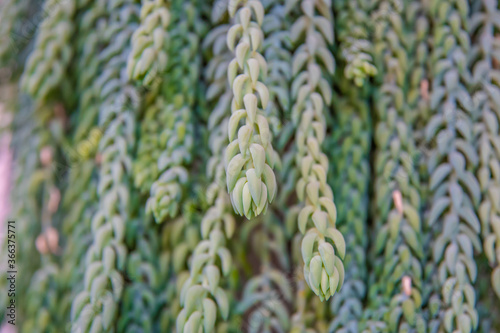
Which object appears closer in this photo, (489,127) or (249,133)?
(249,133)

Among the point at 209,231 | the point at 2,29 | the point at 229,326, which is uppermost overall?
the point at 2,29

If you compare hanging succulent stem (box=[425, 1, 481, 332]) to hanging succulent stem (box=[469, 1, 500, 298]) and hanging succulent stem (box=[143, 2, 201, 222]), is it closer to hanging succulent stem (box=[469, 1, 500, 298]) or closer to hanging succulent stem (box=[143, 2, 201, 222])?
hanging succulent stem (box=[469, 1, 500, 298])

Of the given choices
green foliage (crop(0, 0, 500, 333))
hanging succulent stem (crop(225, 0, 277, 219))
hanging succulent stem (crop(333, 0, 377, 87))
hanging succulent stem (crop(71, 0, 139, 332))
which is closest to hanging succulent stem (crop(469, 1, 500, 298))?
green foliage (crop(0, 0, 500, 333))

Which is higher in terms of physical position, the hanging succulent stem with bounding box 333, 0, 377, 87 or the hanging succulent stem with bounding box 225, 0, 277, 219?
the hanging succulent stem with bounding box 333, 0, 377, 87

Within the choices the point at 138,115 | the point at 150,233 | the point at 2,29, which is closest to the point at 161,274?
the point at 150,233

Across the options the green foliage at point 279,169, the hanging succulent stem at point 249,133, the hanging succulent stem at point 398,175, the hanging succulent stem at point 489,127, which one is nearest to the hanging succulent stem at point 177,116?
the green foliage at point 279,169

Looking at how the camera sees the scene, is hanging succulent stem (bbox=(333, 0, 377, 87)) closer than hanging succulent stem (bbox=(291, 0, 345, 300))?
No

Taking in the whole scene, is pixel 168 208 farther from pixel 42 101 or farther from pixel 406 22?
pixel 406 22

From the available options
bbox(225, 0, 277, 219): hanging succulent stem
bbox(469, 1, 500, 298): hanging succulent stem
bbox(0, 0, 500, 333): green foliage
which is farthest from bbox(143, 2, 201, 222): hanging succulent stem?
bbox(469, 1, 500, 298): hanging succulent stem

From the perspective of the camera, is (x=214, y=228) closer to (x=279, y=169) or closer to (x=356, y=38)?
(x=279, y=169)

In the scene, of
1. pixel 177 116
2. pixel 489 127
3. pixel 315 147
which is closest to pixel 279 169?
pixel 315 147

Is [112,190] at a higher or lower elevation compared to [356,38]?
lower
